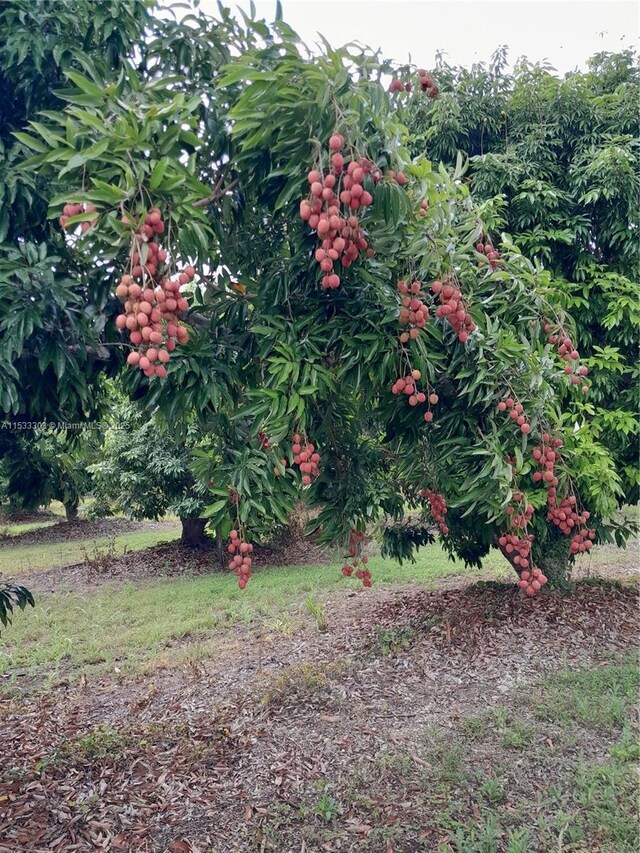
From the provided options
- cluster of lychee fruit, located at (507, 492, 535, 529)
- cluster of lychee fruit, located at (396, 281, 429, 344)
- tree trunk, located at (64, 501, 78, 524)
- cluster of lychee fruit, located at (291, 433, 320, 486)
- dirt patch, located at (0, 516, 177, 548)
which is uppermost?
cluster of lychee fruit, located at (396, 281, 429, 344)

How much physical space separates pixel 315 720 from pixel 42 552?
1085 cm

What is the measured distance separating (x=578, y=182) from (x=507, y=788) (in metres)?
4.45

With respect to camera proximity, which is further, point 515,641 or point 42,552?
point 42,552

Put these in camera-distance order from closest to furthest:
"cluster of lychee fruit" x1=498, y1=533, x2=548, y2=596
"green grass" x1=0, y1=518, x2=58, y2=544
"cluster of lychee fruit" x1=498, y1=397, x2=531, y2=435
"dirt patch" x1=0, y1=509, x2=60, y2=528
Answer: "cluster of lychee fruit" x1=498, y1=397, x2=531, y2=435
"cluster of lychee fruit" x1=498, y1=533, x2=548, y2=596
"green grass" x1=0, y1=518, x2=58, y2=544
"dirt patch" x1=0, y1=509, x2=60, y2=528

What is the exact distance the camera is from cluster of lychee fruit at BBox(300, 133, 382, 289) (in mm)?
1923

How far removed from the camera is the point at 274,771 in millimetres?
3840

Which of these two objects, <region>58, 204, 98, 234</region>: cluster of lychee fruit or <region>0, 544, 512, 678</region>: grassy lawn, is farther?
<region>0, 544, 512, 678</region>: grassy lawn

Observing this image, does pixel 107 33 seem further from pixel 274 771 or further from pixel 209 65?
pixel 274 771

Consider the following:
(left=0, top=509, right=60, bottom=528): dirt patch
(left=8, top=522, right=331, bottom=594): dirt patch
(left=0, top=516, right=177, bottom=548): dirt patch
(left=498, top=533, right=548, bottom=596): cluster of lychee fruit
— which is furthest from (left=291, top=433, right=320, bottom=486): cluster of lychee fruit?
(left=0, top=509, right=60, bottom=528): dirt patch

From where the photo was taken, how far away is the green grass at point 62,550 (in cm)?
1184

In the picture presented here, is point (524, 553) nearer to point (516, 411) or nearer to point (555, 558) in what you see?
point (516, 411)

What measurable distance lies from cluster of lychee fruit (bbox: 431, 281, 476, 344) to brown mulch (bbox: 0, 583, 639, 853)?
246 cm

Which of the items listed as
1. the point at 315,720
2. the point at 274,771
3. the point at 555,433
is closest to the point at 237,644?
the point at 315,720

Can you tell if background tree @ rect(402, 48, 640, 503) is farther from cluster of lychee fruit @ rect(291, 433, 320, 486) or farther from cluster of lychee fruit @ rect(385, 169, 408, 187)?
cluster of lychee fruit @ rect(291, 433, 320, 486)
